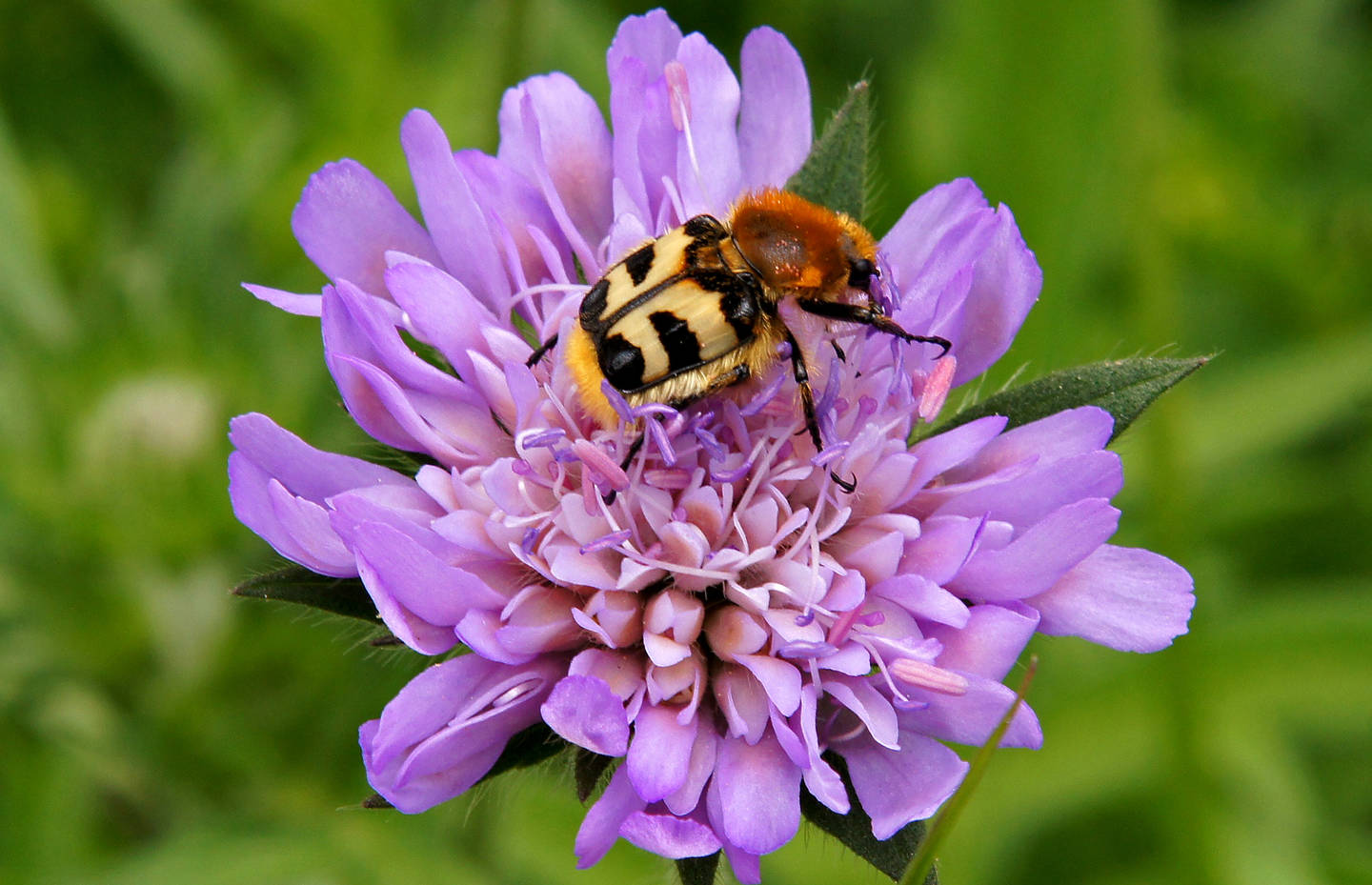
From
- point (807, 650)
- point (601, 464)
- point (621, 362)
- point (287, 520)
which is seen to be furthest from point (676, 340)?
point (287, 520)

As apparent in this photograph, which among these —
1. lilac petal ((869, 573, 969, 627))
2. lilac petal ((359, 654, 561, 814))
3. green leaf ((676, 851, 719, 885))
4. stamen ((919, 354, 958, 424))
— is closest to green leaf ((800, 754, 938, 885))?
green leaf ((676, 851, 719, 885))

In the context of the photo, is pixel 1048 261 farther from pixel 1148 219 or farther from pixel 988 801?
pixel 988 801

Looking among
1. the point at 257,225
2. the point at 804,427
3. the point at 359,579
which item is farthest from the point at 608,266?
the point at 257,225

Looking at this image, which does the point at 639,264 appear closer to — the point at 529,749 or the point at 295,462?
the point at 295,462

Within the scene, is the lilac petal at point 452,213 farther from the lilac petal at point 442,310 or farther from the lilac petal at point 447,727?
the lilac petal at point 447,727

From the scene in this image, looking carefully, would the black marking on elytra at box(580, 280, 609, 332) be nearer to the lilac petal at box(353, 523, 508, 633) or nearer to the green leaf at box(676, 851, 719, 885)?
the lilac petal at box(353, 523, 508, 633)

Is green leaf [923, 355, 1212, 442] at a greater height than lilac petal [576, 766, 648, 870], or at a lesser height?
greater
